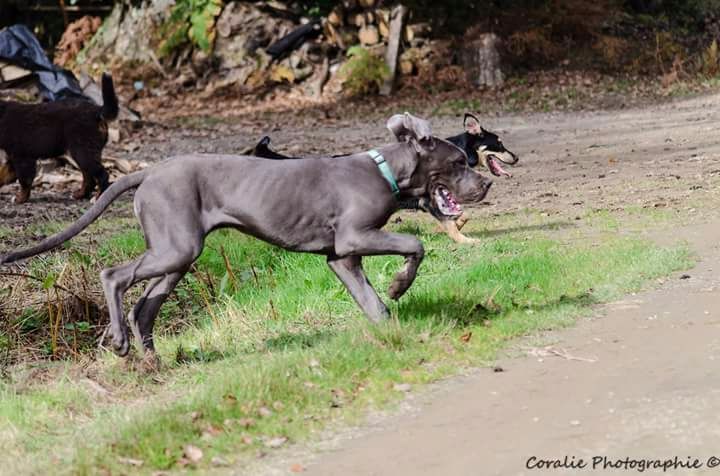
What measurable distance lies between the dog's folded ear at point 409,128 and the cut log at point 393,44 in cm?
1676

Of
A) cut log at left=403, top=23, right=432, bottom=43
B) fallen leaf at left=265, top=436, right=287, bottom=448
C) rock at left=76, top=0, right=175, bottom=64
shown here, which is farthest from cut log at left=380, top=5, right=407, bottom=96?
fallen leaf at left=265, top=436, right=287, bottom=448

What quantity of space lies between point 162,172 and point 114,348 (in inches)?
45.9

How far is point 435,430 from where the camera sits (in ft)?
19.1

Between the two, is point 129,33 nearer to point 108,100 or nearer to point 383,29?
point 383,29

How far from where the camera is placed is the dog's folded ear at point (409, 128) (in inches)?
302

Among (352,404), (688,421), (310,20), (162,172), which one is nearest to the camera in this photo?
(688,421)

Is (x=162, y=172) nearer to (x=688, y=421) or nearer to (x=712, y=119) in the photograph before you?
(x=688, y=421)

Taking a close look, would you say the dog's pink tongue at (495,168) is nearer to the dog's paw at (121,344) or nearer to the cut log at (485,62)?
the dog's paw at (121,344)

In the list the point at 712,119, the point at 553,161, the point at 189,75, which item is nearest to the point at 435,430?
the point at 553,161

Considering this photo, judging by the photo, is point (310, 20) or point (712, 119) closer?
point (712, 119)

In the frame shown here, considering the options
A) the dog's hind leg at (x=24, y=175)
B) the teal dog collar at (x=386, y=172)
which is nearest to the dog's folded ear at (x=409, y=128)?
the teal dog collar at (x=386, y=172)

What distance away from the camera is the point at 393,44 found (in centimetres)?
2466

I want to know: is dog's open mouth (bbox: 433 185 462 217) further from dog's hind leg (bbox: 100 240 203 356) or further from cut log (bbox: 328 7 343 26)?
cut log (bbox: 328 7 343 26)

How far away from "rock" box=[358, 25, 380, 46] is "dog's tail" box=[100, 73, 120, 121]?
11075 mm
